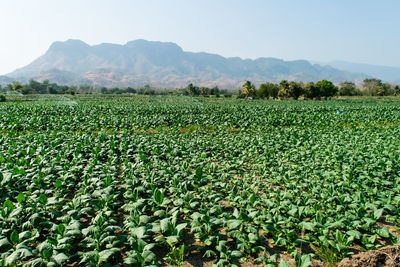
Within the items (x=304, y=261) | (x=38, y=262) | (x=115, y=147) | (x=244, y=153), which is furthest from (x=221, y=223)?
(x=115, y=147)

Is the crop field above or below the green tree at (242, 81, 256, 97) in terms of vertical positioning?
below

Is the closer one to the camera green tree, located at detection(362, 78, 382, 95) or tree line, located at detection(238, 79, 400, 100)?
tree line, located at detection(238, 79, 400, 100)

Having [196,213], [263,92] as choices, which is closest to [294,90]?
[263,92]

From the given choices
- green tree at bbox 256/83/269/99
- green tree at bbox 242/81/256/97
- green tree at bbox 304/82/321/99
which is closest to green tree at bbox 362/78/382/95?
green tree at bbox 304/82/321/99

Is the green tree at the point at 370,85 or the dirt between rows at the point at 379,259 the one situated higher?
the green tree at the point at 370,85

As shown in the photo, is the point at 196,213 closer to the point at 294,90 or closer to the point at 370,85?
the point at 294,90

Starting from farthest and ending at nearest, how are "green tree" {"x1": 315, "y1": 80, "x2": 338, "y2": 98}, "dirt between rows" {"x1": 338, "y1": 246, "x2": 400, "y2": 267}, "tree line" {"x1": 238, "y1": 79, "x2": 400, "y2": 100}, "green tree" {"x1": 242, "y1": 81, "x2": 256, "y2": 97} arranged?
1. "green tree" {"x1": 242, "y1": 81, "x2": 256, "y2": 97}
2. "green tree" {"x1": 315, "y1": 80, "x2": 338, "y2": 98}
3. "tree line" {"x1": 238, "y1": 79, "x2": 400, "y2": 100}
4. "dirt between rows" {"x1": 338, "y1": 246, "x2": 400, "y2": 267}

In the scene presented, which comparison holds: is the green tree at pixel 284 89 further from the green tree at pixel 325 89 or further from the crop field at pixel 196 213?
the crop field at pixel 196 213

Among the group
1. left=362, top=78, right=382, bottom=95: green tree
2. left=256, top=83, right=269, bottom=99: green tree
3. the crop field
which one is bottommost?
the crop field

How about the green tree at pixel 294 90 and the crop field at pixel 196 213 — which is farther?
the green tree at pixel 294 90

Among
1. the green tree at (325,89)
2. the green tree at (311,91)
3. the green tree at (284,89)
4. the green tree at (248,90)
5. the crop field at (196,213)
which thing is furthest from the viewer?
the green tree at (248,90)

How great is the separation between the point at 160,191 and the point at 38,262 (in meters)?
2.79

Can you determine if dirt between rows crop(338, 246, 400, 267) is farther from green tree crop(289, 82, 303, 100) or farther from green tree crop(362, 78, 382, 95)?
green tree crop(362, 78, 382, 95)

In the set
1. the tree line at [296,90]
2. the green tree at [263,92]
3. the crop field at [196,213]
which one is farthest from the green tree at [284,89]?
the crop field at [196,213]
